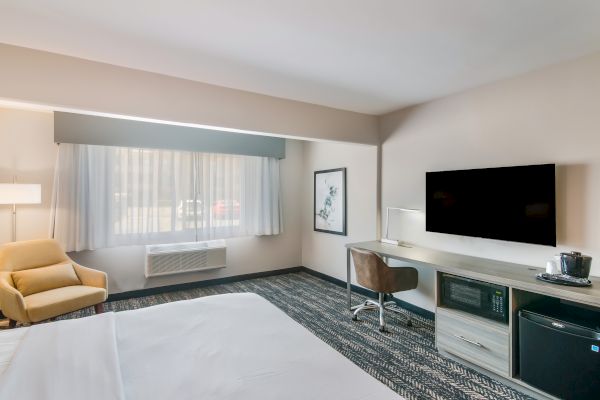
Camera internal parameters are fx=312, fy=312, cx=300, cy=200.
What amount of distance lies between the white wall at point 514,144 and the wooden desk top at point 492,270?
0.66 ft

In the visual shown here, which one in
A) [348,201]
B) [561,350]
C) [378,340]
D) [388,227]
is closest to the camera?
[561,350]

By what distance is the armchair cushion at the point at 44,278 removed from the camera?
2.96m

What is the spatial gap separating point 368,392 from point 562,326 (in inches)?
63.4

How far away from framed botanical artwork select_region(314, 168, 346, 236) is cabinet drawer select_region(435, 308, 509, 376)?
2134mm

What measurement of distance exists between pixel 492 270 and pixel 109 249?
14.0 feet

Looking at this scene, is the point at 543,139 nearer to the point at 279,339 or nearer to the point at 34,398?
the point at 279,339

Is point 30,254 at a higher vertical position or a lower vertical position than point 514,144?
lower

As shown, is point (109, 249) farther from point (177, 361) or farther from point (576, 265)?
point (576, 265)

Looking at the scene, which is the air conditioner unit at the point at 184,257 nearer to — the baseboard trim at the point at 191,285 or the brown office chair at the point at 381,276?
the baseboard trim at the point at 191,285

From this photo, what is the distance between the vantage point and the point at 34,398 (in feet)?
3.70

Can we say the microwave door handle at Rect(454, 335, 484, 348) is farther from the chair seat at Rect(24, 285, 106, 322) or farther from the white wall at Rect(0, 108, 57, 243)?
the white wall at Rect(0, 108, 57, 243)

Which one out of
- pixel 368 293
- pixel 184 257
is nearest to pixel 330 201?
pixel 368 293

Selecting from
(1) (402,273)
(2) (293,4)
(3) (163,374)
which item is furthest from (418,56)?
(3) (163,374)

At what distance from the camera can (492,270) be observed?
2.47 m
